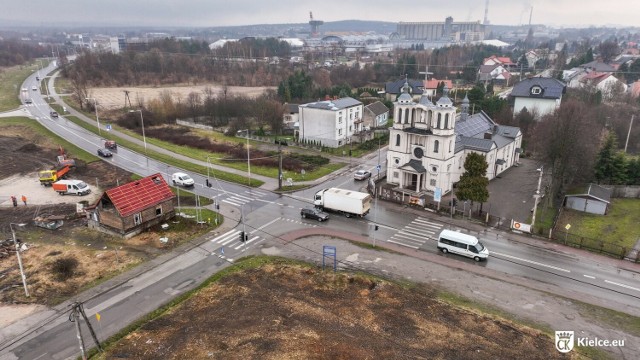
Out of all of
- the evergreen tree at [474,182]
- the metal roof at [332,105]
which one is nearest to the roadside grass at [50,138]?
the metal roof at [332,105]

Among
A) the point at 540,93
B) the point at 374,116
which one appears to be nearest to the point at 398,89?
the point at 374,116

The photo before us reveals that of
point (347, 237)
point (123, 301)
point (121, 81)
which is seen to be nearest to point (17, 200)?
point (123, 301)

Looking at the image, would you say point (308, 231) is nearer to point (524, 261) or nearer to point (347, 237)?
point (347, 237)

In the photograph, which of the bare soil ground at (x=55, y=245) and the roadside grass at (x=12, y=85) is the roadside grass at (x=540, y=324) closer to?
the bare soil ground at (x=55, y=245)

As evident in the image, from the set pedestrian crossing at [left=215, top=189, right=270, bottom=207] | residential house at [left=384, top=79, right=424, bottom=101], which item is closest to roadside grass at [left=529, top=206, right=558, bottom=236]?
pedestrian crossing at [left=215, top=189, right=270, bottom=207]

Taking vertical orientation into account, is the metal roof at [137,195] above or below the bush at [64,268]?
above

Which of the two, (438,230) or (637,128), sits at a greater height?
(637,128)

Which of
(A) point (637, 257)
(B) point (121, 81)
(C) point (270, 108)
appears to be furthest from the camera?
(B) point (121, 81)
